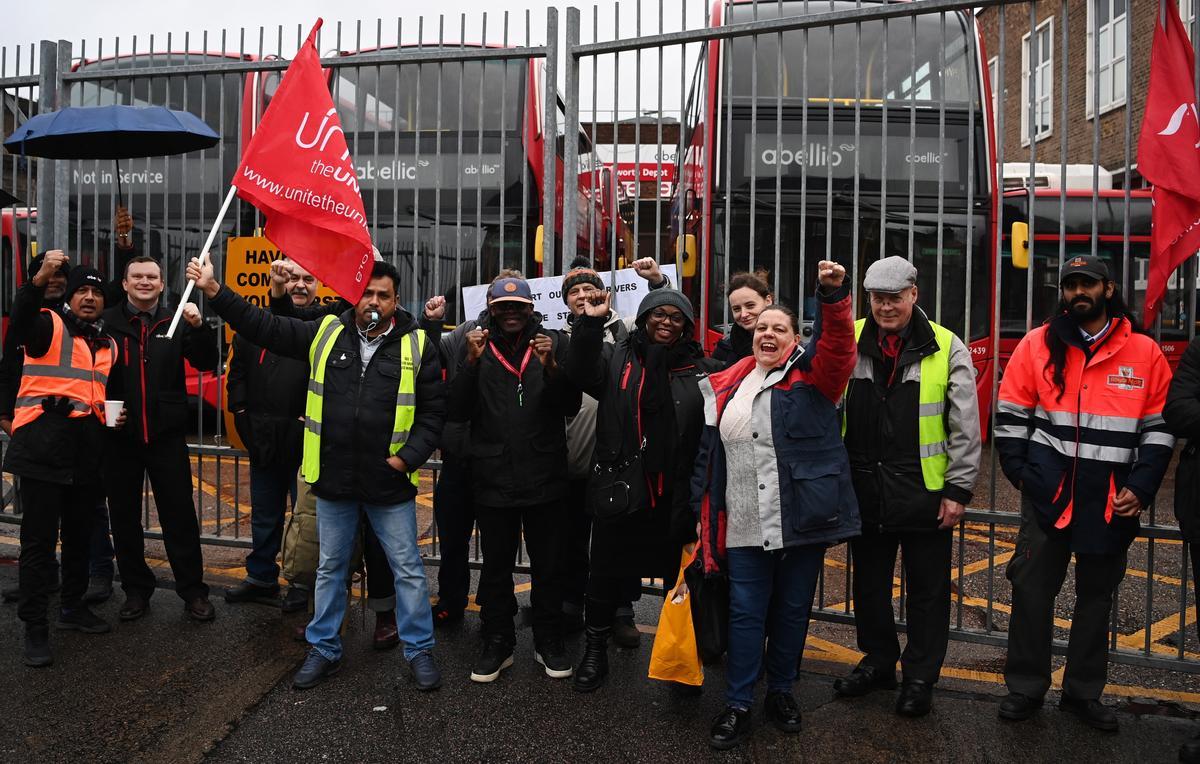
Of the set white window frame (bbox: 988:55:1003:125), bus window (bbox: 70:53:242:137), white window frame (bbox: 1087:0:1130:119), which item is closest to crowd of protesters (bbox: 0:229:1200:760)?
white window frame (bbox: 988:55:1003:125)

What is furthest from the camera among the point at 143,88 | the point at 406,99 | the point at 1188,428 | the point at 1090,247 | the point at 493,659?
the point at 143,88

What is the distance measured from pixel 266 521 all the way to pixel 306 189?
1.84m

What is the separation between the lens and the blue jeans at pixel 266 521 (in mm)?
5293

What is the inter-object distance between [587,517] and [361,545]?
1069 millimetres

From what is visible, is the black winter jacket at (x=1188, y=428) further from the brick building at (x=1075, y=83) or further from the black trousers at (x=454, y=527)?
the brick building at (x=1075, y=83)

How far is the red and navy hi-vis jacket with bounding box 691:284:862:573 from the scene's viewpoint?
144 inches

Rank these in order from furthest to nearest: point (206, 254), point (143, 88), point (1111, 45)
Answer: point (1111, 45) → point (143, 88) → point (206, 254)

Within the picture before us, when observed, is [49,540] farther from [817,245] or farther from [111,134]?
[817,245]

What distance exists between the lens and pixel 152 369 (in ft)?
16.0

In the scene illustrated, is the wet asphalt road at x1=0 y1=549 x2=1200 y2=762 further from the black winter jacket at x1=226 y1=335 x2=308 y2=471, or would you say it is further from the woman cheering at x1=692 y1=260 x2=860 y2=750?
the black winter jacket at x1=226 y1=335 x2=308 y2=471

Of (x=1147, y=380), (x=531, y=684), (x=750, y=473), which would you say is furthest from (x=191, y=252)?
(x=1147, y=380)

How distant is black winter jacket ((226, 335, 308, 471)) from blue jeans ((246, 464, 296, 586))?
0.49 ft

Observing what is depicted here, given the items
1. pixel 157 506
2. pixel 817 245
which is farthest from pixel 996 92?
pixel 157 506

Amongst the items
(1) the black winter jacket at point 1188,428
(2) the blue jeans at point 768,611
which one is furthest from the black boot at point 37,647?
(1) the black winter jacket at point 1188,428
